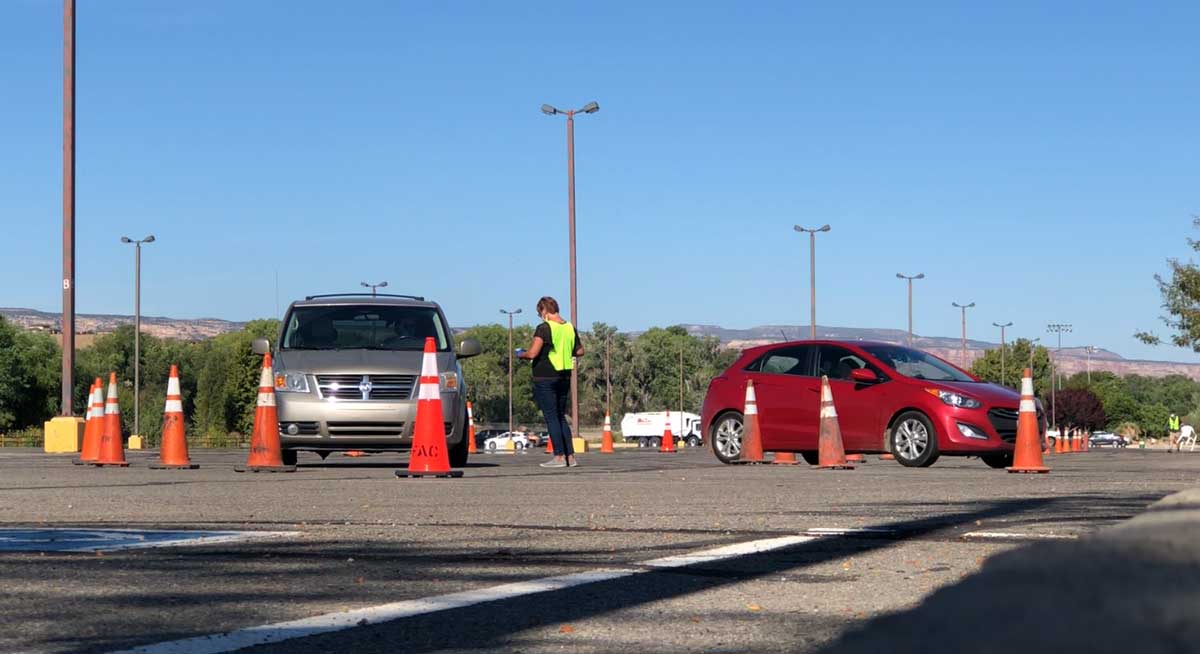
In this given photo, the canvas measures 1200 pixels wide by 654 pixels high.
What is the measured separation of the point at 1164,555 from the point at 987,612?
0.16 meters

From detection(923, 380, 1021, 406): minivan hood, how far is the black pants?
3.90 meters

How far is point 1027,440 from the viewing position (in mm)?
15305

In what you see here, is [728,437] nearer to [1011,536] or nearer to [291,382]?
[291,382]

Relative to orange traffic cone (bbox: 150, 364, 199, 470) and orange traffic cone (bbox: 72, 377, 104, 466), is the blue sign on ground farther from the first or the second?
orange traffic cone (bbox: 72, 377, 104, 466)

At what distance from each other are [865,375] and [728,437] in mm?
2053

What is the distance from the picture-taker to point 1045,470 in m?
15.2

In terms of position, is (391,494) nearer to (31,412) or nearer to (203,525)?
(203,525)

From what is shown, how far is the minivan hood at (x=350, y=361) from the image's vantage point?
645 inches

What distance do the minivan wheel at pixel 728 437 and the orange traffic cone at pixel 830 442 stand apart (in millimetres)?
2568

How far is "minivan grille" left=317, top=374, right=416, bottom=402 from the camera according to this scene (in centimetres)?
1633

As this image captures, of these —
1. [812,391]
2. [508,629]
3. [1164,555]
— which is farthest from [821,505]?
[812,391]

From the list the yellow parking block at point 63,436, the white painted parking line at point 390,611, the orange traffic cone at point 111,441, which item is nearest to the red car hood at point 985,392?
the orange traffic cone at point 111,441

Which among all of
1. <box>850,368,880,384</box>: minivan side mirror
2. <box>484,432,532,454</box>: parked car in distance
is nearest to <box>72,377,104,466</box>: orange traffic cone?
<box>850,368,880,384</box>: minivan side mirror

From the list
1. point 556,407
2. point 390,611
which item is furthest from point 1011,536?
point 556,407
